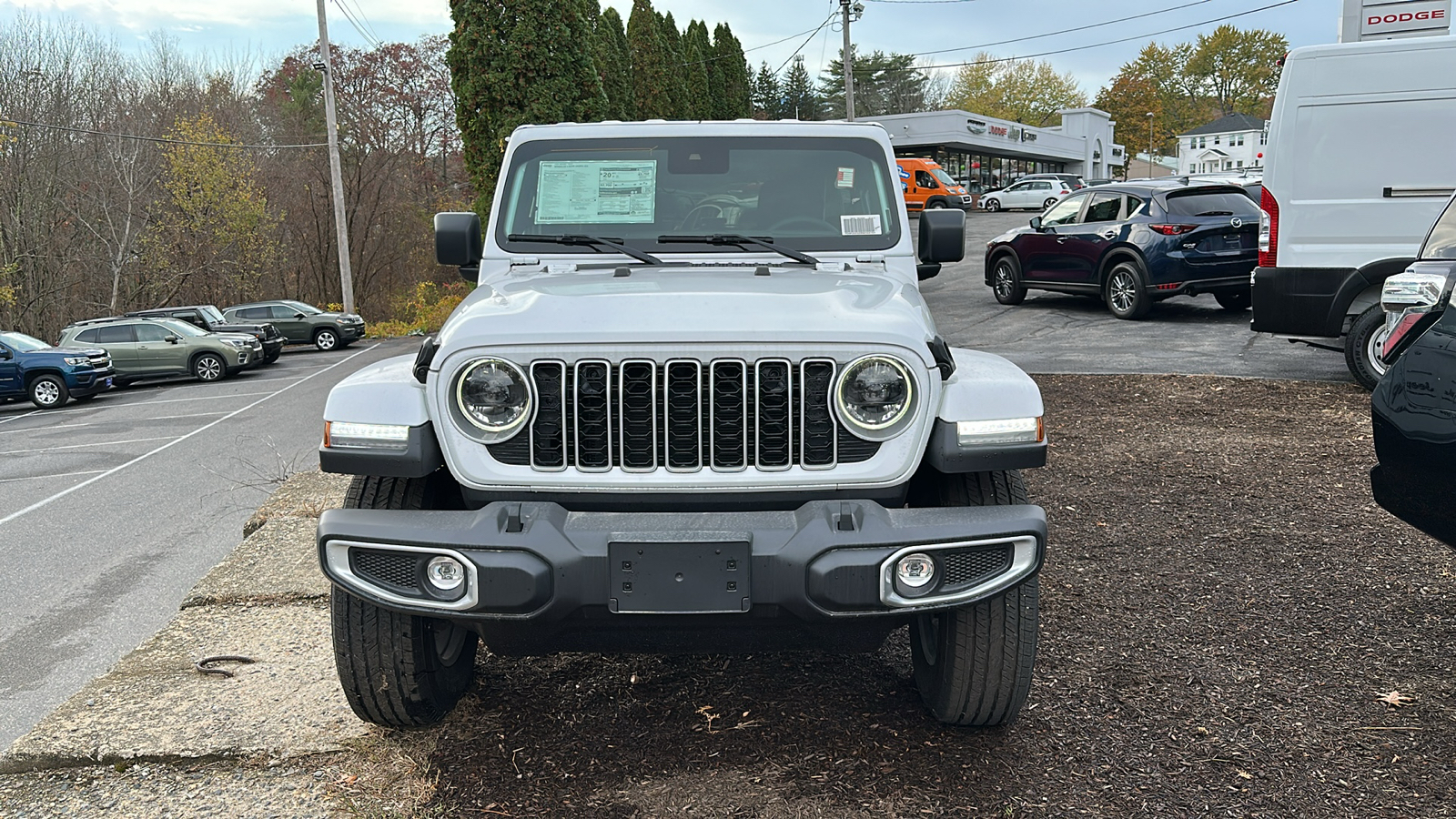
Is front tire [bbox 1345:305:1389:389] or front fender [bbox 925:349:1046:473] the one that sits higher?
front fender [bbox 925:349:1046:473]

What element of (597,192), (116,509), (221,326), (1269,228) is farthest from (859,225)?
(221,326)

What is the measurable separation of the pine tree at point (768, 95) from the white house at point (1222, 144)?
33.1 m

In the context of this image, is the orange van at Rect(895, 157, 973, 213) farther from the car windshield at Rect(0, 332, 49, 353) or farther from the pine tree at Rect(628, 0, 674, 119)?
the car windshield at Rect(0, 332, 49, 353)

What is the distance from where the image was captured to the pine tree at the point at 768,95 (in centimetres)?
8262

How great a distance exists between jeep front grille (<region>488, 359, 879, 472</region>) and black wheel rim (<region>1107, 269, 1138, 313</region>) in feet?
42.1

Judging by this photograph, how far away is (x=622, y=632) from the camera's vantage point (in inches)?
120

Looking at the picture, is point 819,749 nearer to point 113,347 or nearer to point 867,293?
point 867,293

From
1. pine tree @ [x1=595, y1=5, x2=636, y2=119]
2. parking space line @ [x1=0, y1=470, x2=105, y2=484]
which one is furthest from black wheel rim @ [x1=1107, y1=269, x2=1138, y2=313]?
pine tree @ [x1=595, y1=5, x2=636, y2=119]

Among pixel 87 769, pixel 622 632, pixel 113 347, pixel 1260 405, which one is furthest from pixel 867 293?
pixel 113 347

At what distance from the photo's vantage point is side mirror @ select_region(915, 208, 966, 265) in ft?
14.9

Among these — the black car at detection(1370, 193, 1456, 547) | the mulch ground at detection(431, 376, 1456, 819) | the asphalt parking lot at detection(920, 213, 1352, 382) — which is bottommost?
the mulch ground at detection(431, 376, 1456, 819)

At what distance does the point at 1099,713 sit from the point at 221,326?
30759 mm

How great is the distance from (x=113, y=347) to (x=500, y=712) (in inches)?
1061

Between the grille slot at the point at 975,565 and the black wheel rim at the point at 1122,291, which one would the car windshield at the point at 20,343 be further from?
the grille slot at the point at 975,565
